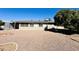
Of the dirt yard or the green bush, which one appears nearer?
the dirt yard

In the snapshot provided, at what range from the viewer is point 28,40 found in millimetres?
4344

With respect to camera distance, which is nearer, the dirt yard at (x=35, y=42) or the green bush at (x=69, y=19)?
the dirt yard at (x=35, y=42)

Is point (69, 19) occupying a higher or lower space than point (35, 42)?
higher

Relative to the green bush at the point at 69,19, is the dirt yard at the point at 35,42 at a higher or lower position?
lower

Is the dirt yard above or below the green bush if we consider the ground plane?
below

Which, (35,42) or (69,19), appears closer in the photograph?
(35,42)
